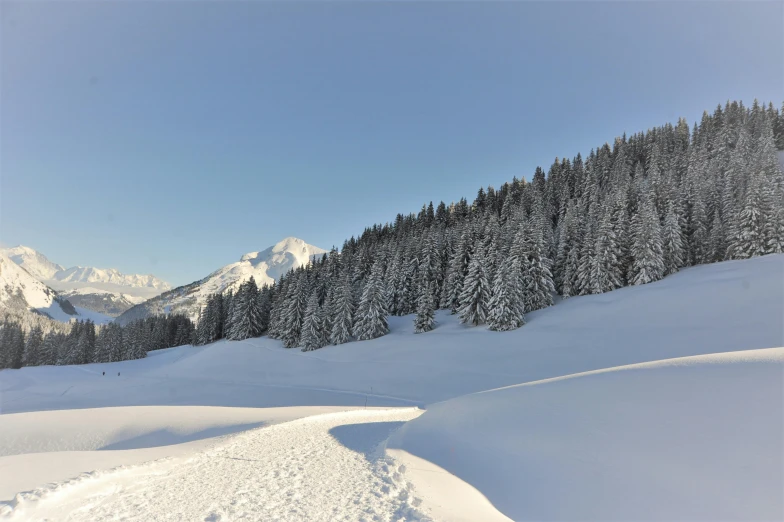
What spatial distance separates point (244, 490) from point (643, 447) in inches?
310

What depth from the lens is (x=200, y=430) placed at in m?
13.1

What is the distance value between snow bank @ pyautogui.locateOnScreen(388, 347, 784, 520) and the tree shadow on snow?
0.97m

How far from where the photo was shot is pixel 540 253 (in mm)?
41094

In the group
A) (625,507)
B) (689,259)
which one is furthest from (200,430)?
(689,259)

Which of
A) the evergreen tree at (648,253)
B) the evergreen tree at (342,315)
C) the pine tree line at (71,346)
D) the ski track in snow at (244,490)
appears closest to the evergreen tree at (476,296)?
the evergreen tree at (342,315)

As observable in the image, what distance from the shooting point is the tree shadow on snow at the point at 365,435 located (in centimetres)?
1024

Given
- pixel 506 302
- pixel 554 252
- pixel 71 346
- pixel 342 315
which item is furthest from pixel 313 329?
pixel 71 346

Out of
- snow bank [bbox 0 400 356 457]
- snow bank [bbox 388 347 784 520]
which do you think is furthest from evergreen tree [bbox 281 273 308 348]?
snow bank [bbox 388 347 784 520]

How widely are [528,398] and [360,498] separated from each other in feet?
22.9

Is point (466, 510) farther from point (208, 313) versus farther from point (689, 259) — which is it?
point (208, 313)

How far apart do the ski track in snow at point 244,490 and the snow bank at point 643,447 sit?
2.17 metres

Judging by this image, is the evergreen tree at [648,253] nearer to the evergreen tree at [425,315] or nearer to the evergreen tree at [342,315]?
the evergreen tree at [425,315]

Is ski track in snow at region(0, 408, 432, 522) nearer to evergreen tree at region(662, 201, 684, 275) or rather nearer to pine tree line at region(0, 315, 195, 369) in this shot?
evergreen tree at region(662, 201, 684, 275)

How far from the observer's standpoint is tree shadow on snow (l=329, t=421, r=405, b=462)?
10242mm
